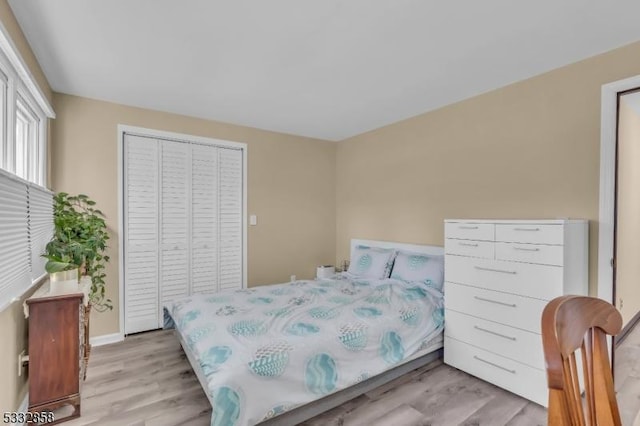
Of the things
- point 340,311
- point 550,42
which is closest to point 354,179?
point 340,311

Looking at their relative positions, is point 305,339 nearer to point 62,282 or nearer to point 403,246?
point 62,282

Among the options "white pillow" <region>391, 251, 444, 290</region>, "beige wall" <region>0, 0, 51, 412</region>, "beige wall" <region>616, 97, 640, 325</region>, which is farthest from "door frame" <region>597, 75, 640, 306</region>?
"beige wall" <region>0, 0, 51, 412</region>

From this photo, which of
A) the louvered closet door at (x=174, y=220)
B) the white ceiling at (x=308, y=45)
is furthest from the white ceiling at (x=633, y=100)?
the louvered closet door at (x=174, y=220)

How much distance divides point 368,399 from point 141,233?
288 cm

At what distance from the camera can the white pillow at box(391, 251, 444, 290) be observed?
3.03 metres

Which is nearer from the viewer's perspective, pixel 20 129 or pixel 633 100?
pixel 20 129

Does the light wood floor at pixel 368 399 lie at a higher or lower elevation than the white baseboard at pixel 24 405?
lower

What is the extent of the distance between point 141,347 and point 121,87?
2551 millimetres

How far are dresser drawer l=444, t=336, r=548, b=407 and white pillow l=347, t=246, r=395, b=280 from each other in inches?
40.9

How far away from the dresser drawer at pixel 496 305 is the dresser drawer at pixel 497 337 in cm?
5

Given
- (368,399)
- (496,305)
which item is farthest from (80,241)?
(496,305)

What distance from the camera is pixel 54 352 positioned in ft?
6.52

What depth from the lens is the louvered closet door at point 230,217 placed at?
3.91 m

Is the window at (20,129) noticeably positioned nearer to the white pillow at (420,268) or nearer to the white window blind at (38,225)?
the white window blind at (38,225)
